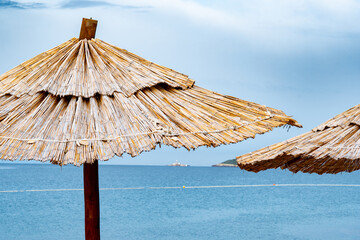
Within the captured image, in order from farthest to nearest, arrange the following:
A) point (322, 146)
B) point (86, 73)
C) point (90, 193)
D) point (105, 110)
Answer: point (322, 146), point (90, 193), point (86, 73), point (105, 110)

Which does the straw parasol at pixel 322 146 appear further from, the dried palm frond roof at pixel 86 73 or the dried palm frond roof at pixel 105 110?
the dried palm frond roof at pixel 86 73

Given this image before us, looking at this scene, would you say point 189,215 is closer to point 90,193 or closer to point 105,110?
point 90,193

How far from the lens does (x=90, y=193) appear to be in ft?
10.2

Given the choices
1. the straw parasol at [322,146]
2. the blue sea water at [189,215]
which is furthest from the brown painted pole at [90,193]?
the blue sea water at [189,215]

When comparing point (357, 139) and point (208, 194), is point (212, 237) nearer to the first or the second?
point (357, 139)

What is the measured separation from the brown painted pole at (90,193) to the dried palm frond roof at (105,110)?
86 millimetres

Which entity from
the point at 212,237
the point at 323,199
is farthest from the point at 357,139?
the point at 323,199

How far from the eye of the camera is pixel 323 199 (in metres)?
24.0

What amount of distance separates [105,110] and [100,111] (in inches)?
1.2

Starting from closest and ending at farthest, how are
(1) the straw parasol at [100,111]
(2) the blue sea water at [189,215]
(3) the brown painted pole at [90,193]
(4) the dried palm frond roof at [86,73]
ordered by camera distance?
(1) the straw parasol at [100,111] < (4) the dried palm frond roof at [86,73] < (3) the brown painted pole at [90,193] < (2) the blue sea water at [189,215]

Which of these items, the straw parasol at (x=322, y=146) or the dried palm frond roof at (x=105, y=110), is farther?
the straw parasol at (x=322, y=146)

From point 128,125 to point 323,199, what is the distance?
23052 millimetres

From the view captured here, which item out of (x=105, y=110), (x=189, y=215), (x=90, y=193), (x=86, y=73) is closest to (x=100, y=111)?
(x=105, y=110)

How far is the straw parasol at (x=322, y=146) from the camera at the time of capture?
3158 mm
